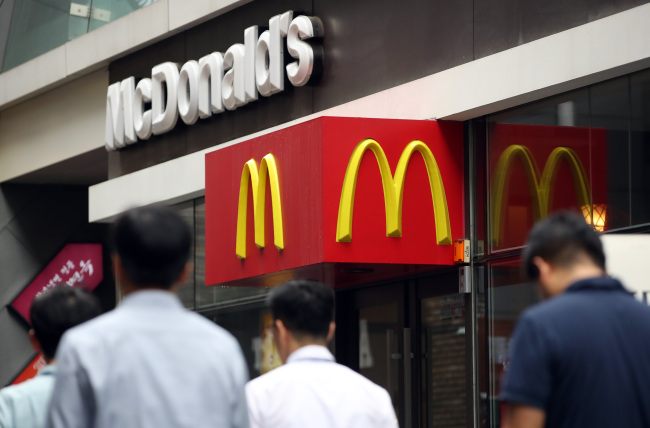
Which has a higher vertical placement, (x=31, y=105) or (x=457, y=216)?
(x=31, y=105)

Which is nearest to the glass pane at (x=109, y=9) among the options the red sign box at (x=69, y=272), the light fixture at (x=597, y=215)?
the red sign box at (x=69, y=272)

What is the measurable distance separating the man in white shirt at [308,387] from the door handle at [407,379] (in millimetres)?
6873

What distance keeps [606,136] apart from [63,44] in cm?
1068

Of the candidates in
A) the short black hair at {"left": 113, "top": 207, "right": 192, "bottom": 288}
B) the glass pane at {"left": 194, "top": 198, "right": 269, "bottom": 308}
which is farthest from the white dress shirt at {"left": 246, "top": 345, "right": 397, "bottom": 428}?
the glass pane at {"left": 194, "top": 198, "right": 269, "bottom": 308}

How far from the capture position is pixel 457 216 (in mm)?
10969

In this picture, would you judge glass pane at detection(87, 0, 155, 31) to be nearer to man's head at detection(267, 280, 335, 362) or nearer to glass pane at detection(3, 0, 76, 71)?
glass pane at detection(3, 0, 76, 71)

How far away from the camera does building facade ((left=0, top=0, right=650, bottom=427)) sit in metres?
9.68

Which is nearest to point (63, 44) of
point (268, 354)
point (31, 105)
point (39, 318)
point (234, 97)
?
point (31, 105)

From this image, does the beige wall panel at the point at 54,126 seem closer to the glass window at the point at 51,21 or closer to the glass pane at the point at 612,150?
the glass window at the point at 51,21

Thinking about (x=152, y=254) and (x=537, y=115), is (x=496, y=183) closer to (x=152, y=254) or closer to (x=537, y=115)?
(x=537, y=115)

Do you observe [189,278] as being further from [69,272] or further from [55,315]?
[55,315]

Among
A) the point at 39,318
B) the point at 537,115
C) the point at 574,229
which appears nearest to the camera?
the point at 574,229

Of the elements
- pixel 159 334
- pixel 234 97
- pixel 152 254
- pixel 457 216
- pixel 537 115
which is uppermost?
pixel 234 97

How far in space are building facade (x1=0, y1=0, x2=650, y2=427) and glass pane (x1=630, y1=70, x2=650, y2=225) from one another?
0.6 inches
